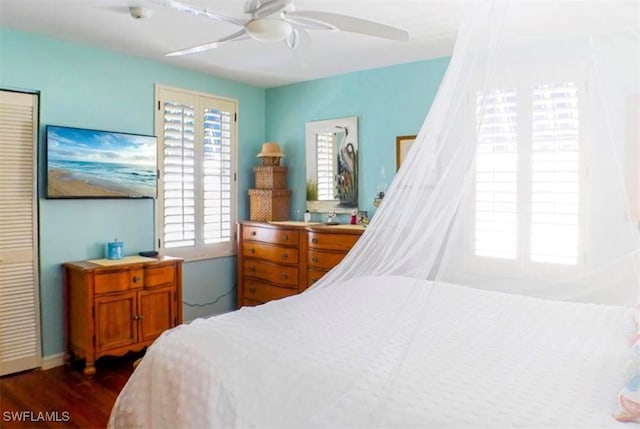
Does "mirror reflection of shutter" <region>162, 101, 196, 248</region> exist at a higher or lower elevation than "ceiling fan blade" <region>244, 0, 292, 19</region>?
lower

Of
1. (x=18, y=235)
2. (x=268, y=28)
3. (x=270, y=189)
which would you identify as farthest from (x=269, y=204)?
(x=268, y=28)

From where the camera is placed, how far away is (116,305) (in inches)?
138

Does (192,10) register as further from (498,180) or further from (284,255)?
(284,255)

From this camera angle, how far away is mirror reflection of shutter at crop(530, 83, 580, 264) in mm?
2074

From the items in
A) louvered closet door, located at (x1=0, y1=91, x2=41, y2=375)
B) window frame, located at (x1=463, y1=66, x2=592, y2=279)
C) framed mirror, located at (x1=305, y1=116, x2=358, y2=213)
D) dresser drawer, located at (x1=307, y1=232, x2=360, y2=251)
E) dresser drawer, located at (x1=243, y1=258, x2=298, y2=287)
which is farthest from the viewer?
framed mirror, located at (x1=305, y1=116, x2=358, y2=213)

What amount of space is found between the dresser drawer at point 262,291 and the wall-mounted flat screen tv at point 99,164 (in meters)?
1.31

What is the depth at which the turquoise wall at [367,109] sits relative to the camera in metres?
4.05

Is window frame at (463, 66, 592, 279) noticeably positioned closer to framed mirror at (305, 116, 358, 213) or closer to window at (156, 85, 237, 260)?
framed mirror at (305, 116, 358, 213)

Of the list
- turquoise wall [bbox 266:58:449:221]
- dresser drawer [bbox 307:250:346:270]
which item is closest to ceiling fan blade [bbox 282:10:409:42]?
turquoise wall [bbox 266:58:449:221]

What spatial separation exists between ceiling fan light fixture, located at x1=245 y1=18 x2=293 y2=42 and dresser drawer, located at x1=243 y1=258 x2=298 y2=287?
2.38 m

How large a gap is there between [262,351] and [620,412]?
114 cm

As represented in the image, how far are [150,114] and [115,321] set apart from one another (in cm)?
183

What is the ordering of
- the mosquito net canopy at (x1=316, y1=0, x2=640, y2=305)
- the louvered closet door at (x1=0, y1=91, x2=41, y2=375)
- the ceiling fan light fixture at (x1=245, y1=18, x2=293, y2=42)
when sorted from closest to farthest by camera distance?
the mosquito net canopy at (x1=316, y1=0, x2=640, y2=305), the ceiling fan light fixture at (x1=245, y1=18, x2=293, y2=42), the louvered closet door at (x1=0, y1=91, x2=41, y2=375)

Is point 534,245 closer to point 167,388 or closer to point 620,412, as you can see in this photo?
point 620,412
